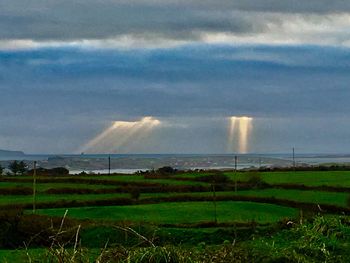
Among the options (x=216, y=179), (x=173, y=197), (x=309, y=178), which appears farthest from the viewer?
(x=309, y=178)

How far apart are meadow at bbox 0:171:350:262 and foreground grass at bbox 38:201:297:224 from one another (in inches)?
2.0

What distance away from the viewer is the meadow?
50.1 ft

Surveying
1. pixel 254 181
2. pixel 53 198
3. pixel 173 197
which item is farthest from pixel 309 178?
pixel 53 198

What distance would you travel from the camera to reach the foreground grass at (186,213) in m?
34.7

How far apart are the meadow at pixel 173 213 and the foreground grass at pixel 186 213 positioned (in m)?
0.05

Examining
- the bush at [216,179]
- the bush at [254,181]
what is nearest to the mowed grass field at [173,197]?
the bush at [216,179]

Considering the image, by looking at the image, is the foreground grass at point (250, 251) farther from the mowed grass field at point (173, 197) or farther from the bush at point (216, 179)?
the bush at point (216, 179)

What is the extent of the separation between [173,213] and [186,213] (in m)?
0.69

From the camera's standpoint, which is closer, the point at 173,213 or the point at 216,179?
the point at 173,213

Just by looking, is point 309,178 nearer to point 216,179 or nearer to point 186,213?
point 216,179

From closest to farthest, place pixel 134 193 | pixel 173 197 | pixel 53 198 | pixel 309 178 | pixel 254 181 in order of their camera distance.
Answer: pixel 53 198
pixel 173 197
pixel 134 193
pixel 254 181
pixel 309 178

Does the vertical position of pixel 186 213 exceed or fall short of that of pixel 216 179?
it falls short

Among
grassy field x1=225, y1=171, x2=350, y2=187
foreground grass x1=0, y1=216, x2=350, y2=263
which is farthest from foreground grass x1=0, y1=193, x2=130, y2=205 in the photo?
foreground grass x1=0, y1=216, x2=350, y2=263

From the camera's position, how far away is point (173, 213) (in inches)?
1471
